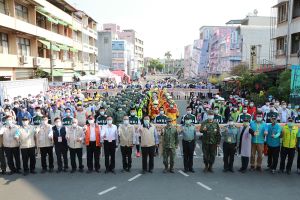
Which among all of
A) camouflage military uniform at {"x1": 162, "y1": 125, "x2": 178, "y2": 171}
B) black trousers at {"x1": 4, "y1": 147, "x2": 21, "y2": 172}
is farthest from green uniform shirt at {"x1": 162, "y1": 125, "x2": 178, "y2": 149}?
black trousers at {"x1": 4, "y1": 147, "x2": 21, "y2": 172}

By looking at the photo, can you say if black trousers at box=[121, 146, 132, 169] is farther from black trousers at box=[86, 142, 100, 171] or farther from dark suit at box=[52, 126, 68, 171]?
dark suit at box=[52, 126, 68, 171]

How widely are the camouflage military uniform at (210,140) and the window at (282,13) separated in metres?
21.4

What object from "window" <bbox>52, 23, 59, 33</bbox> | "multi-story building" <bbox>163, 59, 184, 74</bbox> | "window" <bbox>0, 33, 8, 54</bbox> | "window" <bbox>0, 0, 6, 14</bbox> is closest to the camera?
"window" <bbox>0, 0, 6, 14</bbox>

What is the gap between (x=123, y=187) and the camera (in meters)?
8.28

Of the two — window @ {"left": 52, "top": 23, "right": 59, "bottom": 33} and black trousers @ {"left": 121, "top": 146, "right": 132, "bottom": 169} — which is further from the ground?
window @ {"left": 52, "top": 23, "right": 59, "bottom": 33}

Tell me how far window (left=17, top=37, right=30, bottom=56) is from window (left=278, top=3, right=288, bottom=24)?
79.3ft

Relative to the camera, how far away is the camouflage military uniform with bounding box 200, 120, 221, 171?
945 centimetres

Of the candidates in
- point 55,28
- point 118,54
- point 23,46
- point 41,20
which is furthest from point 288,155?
point 118,54

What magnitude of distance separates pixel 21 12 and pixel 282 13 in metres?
24.2

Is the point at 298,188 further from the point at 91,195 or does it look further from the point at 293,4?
the point at 293,4

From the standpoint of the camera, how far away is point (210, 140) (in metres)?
9.45

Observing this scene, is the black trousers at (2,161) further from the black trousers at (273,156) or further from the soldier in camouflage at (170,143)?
the black trousers at (273,156)

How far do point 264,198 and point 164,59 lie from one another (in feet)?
610

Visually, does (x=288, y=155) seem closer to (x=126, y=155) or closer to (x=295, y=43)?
(x=126, y=155)
